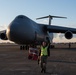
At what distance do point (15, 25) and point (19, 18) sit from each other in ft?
7.54

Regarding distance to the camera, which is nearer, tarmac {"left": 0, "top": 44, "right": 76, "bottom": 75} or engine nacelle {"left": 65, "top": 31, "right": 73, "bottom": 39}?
tarmac {"left": 0, "top": 44, "right": 76, "bottom": 75}

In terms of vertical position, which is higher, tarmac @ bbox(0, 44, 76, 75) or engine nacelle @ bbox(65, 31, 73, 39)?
engine nacelle @ bbox(65, 31, 73, 39)

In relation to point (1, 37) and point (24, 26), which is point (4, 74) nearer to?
point (24, 26)

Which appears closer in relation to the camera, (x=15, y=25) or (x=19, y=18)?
(x=15, y=25)

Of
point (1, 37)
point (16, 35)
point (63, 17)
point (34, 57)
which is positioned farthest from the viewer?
point (63, 17)

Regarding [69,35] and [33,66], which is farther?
[69,35]

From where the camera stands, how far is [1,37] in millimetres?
35312

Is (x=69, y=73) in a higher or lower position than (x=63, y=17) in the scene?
lower

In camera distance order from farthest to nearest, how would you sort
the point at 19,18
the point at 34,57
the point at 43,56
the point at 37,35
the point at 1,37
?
the point at 1,37 < the point at 37,35 < the point at 19,18 < the point at 34,57 < the point at 43,56

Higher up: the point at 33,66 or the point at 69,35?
the point at 69,35

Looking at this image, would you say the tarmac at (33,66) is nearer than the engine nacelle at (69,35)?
Yes

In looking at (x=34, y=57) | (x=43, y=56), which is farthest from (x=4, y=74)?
(x=34, y=57)

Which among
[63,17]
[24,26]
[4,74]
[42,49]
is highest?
[63,17]

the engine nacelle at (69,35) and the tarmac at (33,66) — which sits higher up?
the engine nacelle at (69,35)
